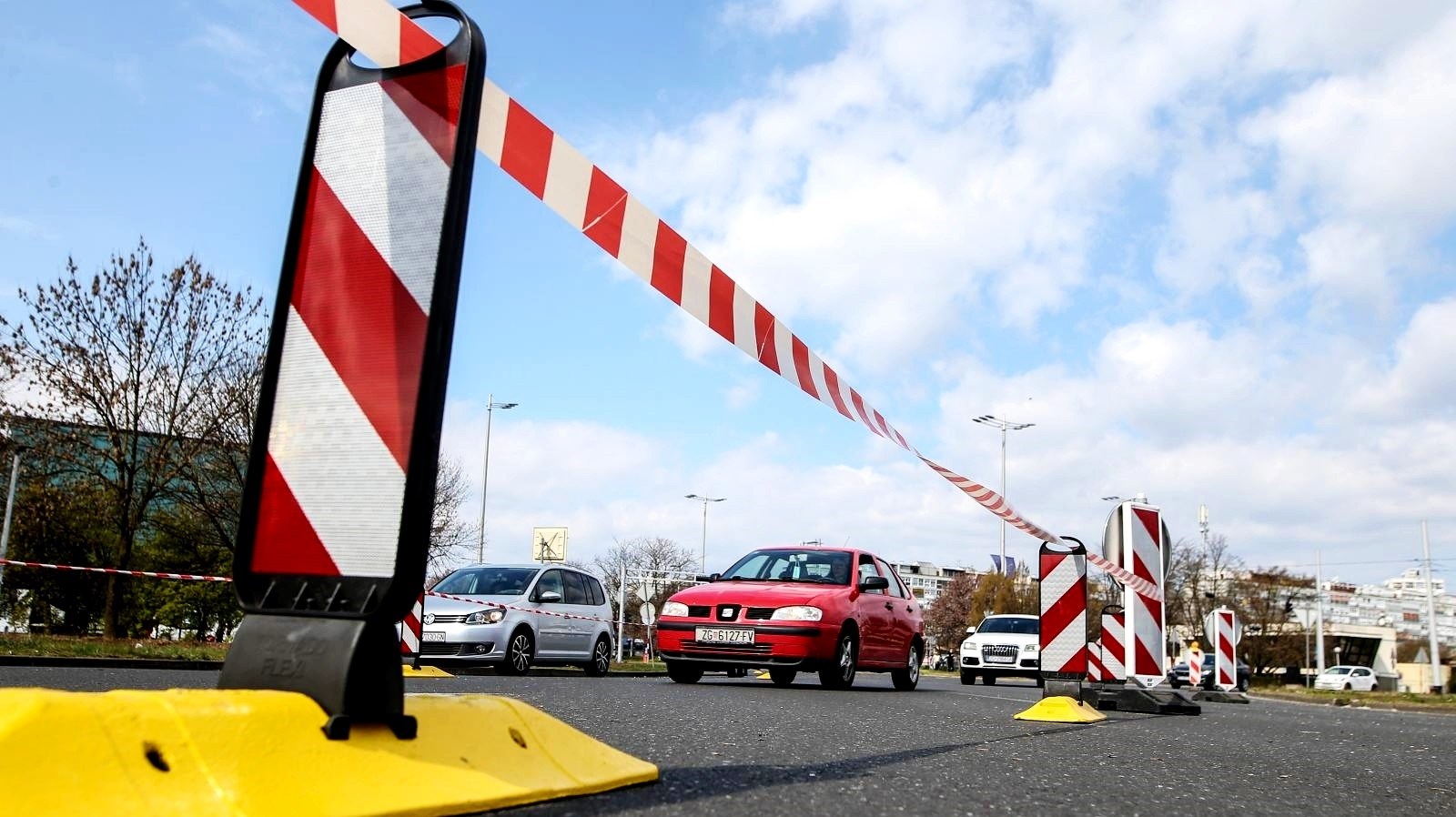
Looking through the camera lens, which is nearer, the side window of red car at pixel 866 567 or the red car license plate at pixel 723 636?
the red car license plate at pixel 723 636

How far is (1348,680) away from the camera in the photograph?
69.1 metres

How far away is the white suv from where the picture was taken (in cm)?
2445

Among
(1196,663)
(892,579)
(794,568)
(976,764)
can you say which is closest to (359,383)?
(976,764)

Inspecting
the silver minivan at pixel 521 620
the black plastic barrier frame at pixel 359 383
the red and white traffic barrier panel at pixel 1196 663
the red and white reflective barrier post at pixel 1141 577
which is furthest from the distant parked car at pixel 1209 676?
the black plastic barrier frame at pixel 359 383

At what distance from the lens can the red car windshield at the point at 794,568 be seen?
13.4m

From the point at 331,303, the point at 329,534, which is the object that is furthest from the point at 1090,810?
the point at 331,303

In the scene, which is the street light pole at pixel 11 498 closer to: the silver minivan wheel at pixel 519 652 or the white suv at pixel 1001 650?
the silver minivan wheel at pixel 519 652

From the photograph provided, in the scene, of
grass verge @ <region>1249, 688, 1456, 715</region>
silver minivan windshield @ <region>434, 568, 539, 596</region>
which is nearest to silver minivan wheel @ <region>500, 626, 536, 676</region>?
silver minivan windshield @ <region>434, 568, 539, 596</region>

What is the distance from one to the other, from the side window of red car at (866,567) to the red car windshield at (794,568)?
0.29m

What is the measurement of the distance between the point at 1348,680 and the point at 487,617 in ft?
219

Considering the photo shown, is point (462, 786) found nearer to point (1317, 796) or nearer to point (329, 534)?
point (329, 534)

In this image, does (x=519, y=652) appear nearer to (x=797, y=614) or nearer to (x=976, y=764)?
(x=797, y=614)

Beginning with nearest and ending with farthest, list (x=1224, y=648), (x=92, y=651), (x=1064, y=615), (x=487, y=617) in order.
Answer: (x=1064, y=615) → (x=92, y=651) → (x=487, y=617) → (x=1224, y=648)

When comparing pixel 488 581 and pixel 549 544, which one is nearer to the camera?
pixel 488 581
